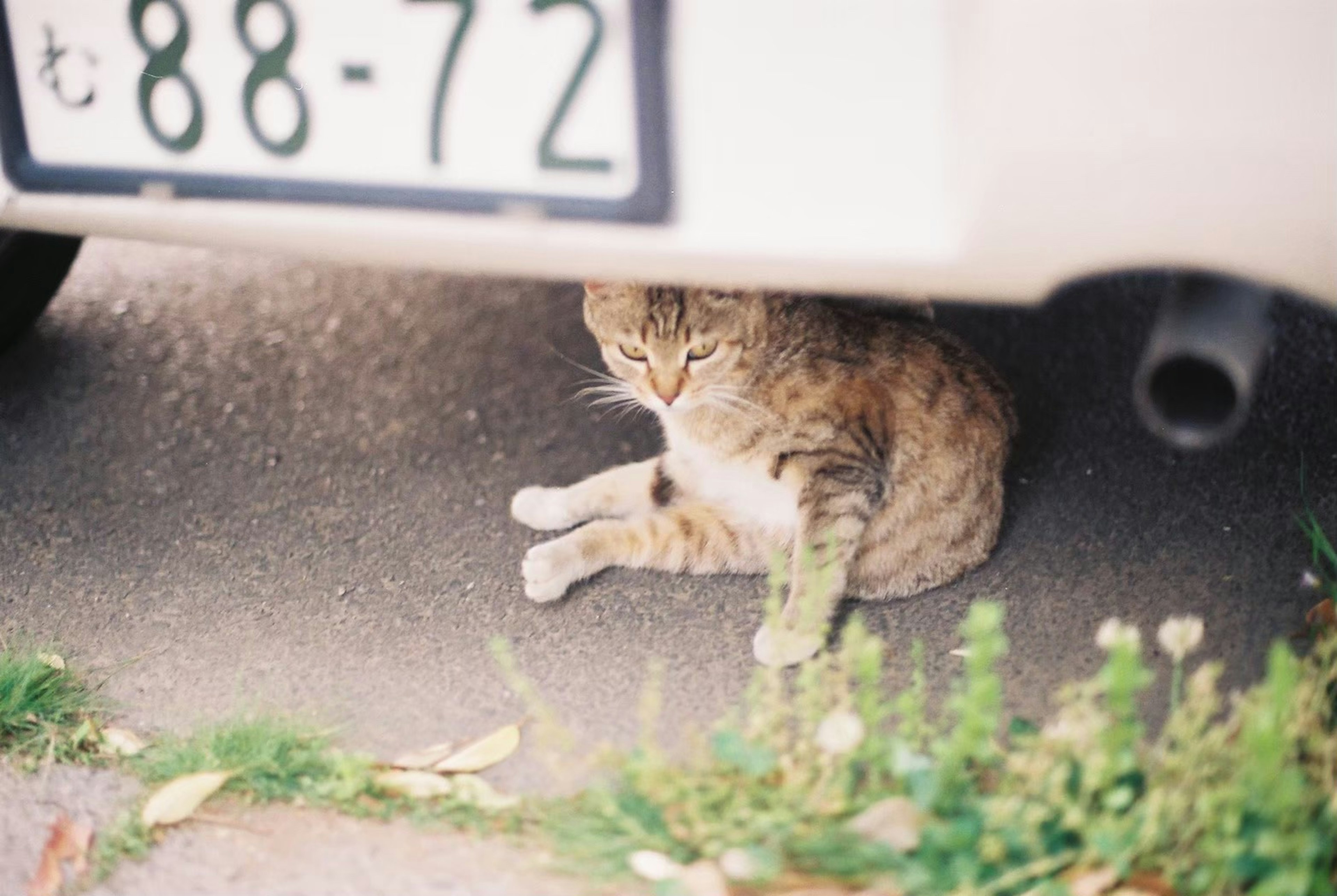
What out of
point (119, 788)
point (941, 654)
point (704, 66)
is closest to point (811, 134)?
point (704, 66)

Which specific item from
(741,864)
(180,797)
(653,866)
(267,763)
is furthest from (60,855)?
(741,864)

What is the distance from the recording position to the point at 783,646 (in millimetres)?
1695

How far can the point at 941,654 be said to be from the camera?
74.8 inches

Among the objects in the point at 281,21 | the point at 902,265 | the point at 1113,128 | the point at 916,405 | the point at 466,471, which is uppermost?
the point at 281,21

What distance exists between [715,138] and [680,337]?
711 mm

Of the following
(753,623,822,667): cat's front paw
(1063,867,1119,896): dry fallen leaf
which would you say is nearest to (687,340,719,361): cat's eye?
(753,623,822,667): cat's front paw

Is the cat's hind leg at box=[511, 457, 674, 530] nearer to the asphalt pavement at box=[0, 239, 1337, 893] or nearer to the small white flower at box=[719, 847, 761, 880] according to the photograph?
the asphalt pavement at box=[0, 239, 1337, 893]

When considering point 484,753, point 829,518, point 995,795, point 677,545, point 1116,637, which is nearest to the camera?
point 1116,637

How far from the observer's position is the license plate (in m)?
1.37

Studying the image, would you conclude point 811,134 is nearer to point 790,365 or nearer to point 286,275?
point 790,365

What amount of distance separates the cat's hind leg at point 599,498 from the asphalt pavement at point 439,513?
0.18ft

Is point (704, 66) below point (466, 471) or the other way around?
the other way around

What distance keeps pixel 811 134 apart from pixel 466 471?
50.2 inches

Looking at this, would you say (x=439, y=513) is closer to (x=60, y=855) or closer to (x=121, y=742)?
(x=121, y=742)
